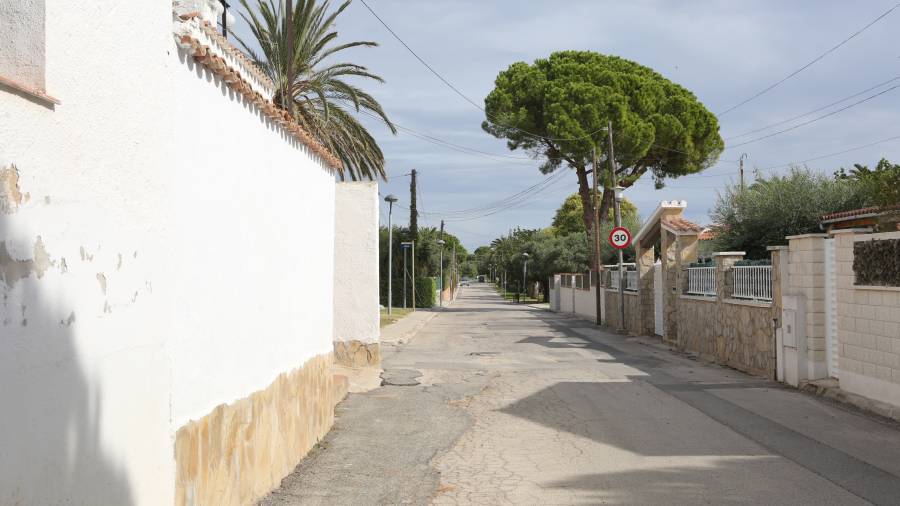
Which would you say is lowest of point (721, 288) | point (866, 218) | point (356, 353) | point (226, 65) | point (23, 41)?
point (356, 353)

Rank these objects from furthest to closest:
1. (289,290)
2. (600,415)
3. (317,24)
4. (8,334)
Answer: (317,24), (600,415), (289,290), (8,334)

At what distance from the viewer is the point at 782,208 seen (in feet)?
82.9

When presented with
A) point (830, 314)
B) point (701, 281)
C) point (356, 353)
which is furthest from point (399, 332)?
point (830, 314)

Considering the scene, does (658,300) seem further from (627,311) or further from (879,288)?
(879,288)

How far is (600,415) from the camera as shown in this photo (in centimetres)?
1045

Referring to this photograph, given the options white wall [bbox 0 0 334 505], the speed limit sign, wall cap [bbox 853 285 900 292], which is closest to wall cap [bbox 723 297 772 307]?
wall cap [bbox 853 285 900 292]

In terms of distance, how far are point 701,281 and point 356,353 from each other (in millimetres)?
8933

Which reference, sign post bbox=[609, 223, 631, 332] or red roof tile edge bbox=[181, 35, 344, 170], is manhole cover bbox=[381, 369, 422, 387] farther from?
sign post bbox=[609, 223, 631, 332]

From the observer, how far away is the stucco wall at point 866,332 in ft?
34.5

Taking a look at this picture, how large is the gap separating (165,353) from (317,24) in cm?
1646

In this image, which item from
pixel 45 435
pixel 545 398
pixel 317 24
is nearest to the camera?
pixel 45 435

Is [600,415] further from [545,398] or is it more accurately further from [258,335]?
[258,335]

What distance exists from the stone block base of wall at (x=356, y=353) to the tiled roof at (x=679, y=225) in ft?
32.1

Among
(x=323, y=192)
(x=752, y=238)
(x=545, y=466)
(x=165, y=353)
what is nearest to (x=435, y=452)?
(x=545, y=466)
